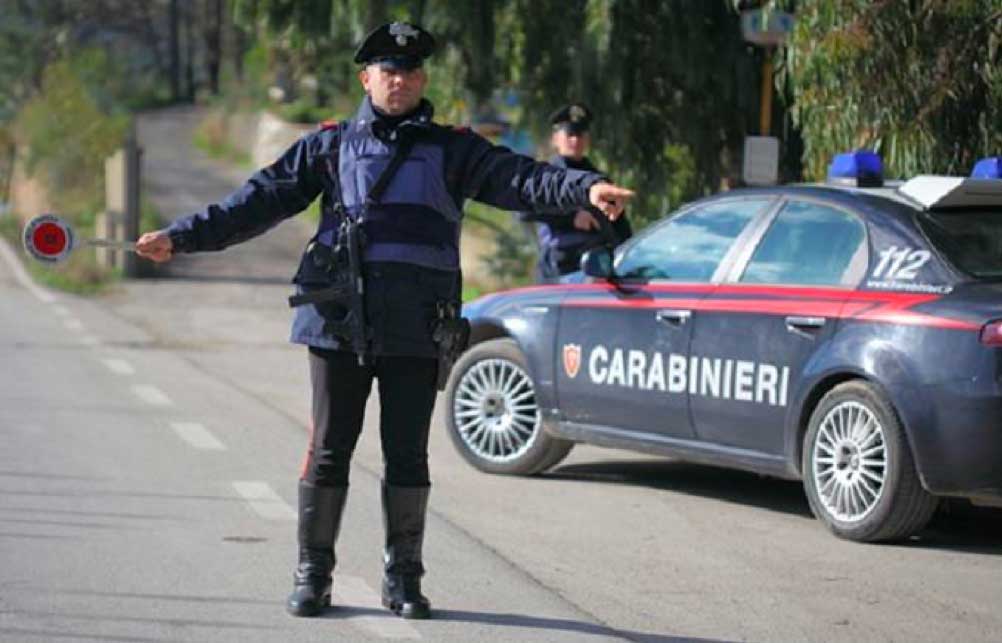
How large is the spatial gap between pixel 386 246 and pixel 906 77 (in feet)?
19.8

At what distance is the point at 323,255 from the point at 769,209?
3.18m

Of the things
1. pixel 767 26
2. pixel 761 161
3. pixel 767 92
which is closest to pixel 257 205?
pixel 761 161

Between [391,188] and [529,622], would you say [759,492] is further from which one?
[391,188]

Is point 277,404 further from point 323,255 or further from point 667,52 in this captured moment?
point 323,255

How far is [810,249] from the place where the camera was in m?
9.20

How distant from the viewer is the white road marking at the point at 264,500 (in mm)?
9016

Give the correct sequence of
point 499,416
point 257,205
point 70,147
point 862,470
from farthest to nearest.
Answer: point 70,147, point 499,416, point 862,470, point 257,205

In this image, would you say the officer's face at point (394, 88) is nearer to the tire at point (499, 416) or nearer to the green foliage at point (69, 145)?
the tire at point (499, 416)

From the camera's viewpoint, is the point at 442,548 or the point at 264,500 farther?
the point at 264,500

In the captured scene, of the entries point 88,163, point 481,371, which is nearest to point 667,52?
point 481,371

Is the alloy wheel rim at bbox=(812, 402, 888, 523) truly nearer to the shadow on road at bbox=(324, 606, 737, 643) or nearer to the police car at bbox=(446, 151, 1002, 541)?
the police car at bbox=(446, 151, 1002, 541)

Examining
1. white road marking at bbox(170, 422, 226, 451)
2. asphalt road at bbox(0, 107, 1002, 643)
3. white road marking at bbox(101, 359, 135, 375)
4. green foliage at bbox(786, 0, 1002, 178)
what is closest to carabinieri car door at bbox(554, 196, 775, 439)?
asphalt road at bbox(0, 107, 1002, 643)

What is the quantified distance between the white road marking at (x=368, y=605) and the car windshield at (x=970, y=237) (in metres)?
2.79

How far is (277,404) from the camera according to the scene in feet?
44.1
